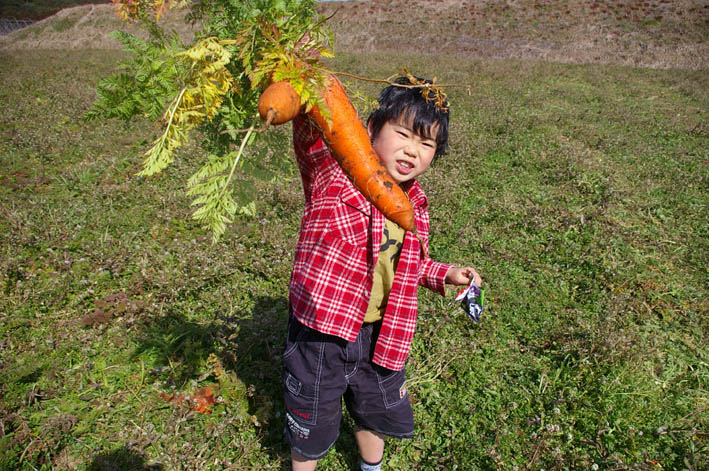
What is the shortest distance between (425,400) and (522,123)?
323 inches

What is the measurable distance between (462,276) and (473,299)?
182 mm

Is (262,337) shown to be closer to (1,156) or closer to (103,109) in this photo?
(103,109)

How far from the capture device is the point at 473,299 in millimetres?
2123

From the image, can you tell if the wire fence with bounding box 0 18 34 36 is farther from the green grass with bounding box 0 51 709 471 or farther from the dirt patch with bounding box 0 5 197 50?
the green grass with bounding box 0 51 709 471

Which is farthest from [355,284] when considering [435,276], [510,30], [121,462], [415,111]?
[510,30]

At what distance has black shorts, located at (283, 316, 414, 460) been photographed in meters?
2.00

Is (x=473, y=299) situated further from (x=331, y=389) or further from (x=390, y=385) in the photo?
(x=331, y=389)

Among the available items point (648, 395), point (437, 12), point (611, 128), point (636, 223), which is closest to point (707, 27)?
point (437, 12)

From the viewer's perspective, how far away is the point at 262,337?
3.28m

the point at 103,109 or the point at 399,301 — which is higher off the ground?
the point at 103,109

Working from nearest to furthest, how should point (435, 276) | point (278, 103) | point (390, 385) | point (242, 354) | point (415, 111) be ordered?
point (278, 103) → point (415, 111) → point (390, 385) → point (435, 276) → point (242, 354)

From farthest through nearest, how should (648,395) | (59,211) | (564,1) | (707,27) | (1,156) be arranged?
1. (564,1)
2. (707,27)
3. (1,156)
4. (59,211)
5. (648,395)

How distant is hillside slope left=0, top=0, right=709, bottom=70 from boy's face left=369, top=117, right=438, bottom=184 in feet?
76.2

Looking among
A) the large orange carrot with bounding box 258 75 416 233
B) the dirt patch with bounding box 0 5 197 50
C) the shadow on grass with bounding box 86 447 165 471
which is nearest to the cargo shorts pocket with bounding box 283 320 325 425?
the large orange carrot with bounding box 258 75 416 233
